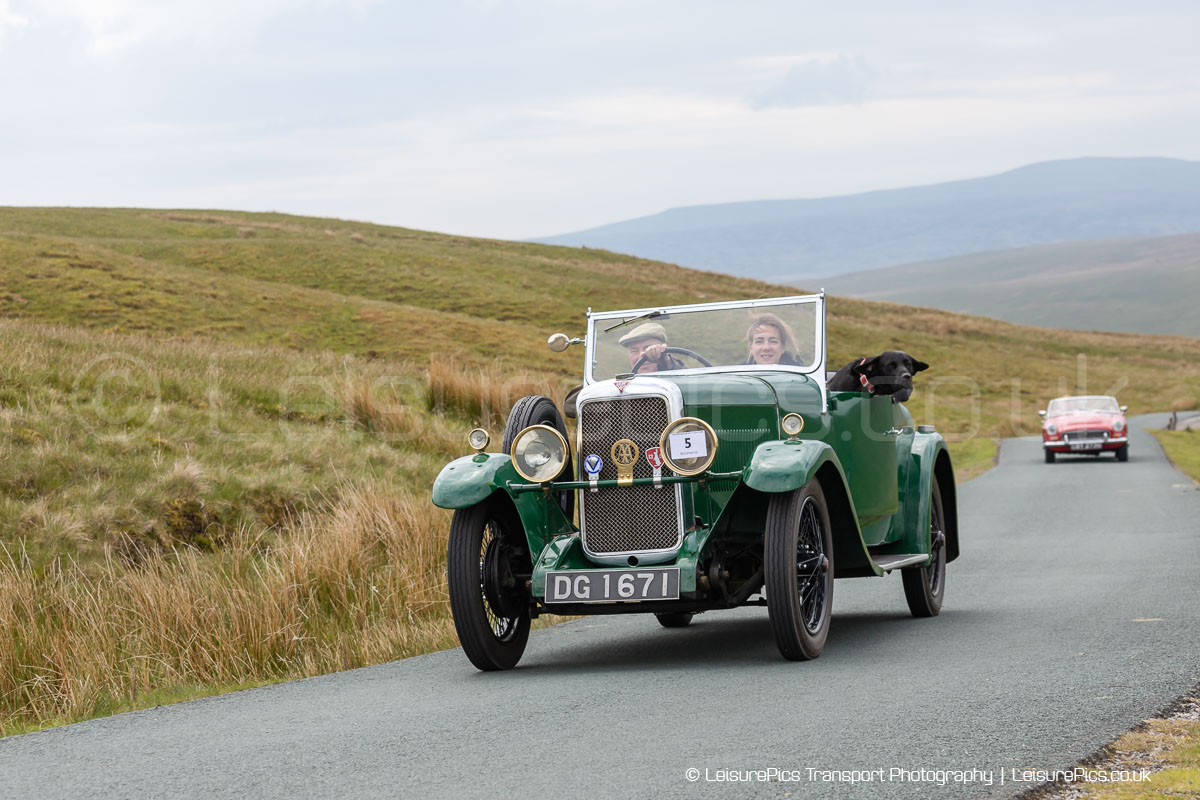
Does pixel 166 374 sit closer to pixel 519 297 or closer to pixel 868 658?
Answer: pixel 868 658

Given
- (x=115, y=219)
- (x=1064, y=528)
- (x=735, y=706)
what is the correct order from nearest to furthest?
(x=735, y=706) < (x=1064, y=528) < (x=115, y=219)

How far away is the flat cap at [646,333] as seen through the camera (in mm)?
9102

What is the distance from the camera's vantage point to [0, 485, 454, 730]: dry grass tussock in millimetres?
8133

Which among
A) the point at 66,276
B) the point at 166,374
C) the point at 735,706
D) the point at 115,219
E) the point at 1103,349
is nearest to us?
the point at 735,706

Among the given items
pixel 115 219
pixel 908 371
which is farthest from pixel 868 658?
pixel 115 219

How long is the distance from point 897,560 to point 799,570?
1739 millimetres

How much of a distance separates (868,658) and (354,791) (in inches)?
141

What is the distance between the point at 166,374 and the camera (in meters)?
19.5

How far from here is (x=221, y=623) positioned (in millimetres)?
8820

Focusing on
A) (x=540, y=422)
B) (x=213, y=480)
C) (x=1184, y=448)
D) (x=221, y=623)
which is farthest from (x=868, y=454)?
(x=1184, y=448)

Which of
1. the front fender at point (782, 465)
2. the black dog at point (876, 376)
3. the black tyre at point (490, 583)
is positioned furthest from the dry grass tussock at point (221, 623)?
the black dog at point (876, 376)

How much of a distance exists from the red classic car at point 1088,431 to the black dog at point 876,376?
25.3m

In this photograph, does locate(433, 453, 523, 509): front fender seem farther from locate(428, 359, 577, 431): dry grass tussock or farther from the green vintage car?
locate(428, 359, 577, 431): dry grass tussock

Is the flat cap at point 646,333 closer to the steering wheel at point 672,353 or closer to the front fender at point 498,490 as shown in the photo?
the steering wheel at point 672,353
